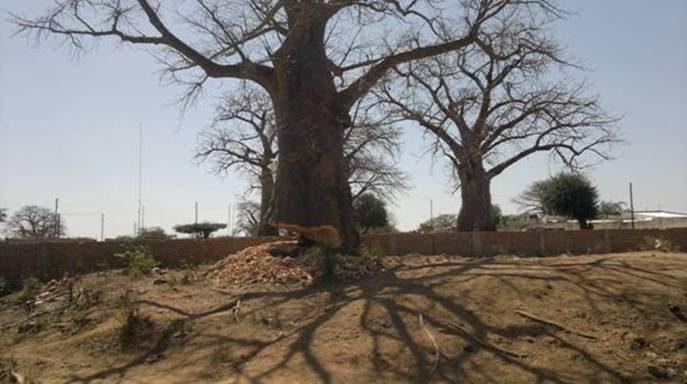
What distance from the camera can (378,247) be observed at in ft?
57.6

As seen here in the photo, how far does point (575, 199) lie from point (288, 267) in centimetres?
3589

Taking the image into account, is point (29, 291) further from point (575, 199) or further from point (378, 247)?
point (575, 199)

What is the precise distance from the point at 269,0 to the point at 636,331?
27.6 feet

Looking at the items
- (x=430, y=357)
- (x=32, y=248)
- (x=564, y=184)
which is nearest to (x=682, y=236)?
(x=430, y=357)

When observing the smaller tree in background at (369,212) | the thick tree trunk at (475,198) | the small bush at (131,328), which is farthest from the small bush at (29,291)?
the smaller tree in background at (369,212)

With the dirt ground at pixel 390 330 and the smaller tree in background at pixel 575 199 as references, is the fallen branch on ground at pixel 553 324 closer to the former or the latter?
the dirt ground at pixel 390 330

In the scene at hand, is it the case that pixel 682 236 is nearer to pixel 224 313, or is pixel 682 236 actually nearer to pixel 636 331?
pixel 636 331

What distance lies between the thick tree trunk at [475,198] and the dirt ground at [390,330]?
62.7ft

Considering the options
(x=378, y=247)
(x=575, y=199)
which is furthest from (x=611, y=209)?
(x=378, y=247)

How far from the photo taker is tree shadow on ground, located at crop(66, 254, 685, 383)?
7328 millimetres

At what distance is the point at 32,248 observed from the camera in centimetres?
1587

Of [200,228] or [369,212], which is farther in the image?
[369,212]

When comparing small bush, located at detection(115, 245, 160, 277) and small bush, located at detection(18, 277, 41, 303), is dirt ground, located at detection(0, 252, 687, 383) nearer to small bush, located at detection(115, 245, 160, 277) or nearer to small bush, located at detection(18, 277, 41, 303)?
small bush, located at detection(18, 277, 41, 303)

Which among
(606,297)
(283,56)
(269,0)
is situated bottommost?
(606,297)
